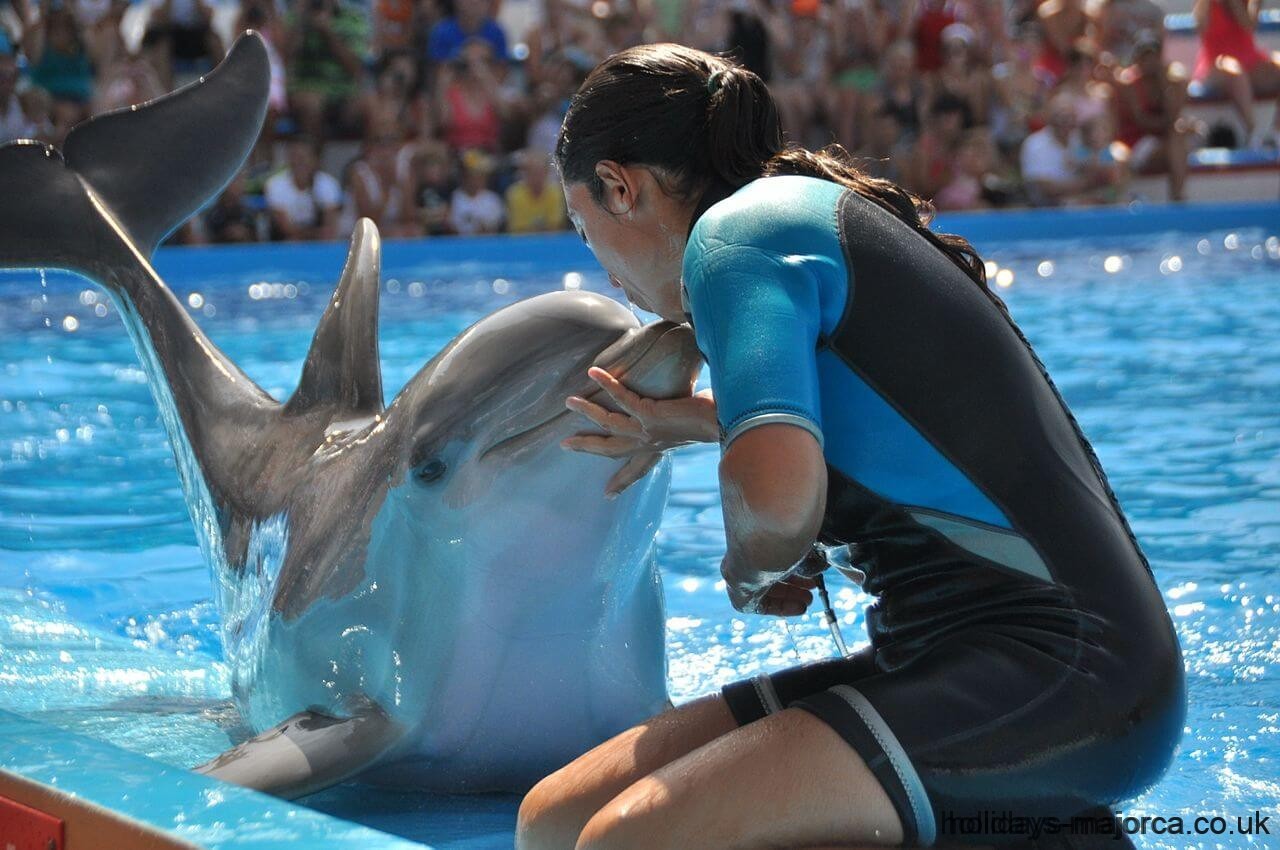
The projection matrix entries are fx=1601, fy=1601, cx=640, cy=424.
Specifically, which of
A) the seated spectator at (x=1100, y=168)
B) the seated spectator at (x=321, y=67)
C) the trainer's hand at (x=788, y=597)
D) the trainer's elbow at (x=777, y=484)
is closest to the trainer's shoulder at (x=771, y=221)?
the trainer's elbow at (x=777, y=484)

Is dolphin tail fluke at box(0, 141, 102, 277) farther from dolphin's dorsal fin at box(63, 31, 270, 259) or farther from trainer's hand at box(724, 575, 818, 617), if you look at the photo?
trainer's hand at box(724, 575, 818, 617)

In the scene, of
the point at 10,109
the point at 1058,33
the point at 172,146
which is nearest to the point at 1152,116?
the point at 1058,33

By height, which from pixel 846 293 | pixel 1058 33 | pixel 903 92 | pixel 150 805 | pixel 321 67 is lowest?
pixel 903 92

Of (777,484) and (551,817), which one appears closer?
(777,484)

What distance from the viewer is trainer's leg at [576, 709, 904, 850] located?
2.04 meters

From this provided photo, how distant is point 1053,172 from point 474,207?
5.39 metres

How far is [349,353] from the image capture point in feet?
11.9

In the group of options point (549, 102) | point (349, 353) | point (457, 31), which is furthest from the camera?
point (457, 31)

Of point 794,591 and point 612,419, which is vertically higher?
point 612,419

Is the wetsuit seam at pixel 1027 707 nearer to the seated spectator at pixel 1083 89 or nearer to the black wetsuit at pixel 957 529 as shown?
the black wetsuit at pixel 957 529

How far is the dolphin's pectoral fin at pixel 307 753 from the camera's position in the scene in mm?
2867

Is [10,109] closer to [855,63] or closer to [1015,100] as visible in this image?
[855,63]

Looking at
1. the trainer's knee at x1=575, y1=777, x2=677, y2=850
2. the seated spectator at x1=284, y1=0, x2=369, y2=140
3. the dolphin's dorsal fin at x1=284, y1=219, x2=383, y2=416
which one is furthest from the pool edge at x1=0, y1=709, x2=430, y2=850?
the seated spectator at x1=284, y1=0, x2=369, y2=140

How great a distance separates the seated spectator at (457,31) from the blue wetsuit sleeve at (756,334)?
1299 centimetres
